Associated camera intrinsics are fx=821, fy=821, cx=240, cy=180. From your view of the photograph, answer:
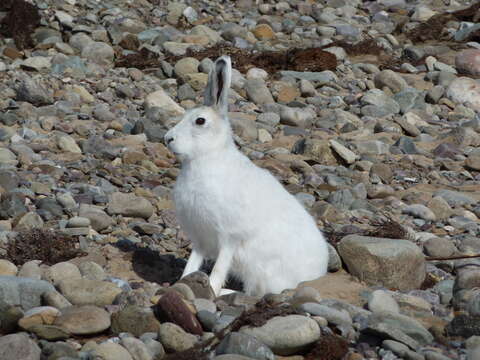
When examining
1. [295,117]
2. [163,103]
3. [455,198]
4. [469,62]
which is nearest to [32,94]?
[163,103]

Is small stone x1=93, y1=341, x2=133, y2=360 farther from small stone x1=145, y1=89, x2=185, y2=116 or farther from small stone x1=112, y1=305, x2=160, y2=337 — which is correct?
small stone x1=145, y1=89, x2=185, y2=116

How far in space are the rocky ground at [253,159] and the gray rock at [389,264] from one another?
0.01 metres

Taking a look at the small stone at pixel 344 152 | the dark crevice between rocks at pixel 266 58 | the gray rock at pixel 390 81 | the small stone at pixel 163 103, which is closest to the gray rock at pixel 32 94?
the small stone at pixel 163 103

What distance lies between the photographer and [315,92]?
46.9 feet

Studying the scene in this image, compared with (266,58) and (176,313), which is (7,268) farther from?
(266,58)

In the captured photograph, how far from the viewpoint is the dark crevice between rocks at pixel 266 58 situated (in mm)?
15216

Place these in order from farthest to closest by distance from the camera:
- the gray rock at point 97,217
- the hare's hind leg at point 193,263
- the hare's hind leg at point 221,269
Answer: the gray rock at point 97,217 < the hare's hind leg at point 193,263 < the hare's hind leg at point 221,269

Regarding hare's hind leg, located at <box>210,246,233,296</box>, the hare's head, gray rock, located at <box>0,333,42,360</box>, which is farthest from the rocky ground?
the hare's head

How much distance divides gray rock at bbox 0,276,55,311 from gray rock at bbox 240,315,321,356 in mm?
1528

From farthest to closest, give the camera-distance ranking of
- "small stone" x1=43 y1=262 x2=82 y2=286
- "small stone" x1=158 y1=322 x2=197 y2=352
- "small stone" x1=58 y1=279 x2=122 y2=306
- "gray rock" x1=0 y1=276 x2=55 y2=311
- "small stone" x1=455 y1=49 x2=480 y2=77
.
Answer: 1. "small stone" x1=455 y1=49 x2=480 y2=77
2. "small stone" x1=43 y1=262 x2=82 y2=286
3. "small stone" x1=58 y1=279 x2=122 y2=306
4. "gray rock" x1=0 y1=276 x2=55 y2=311
5. "small stone" x1=158 y1=322 x2=197 y2=352

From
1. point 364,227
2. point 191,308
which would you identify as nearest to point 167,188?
point 364,227

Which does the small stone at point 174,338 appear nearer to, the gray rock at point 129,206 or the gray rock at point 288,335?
the gray rock at point 288,335

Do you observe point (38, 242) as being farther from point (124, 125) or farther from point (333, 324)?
point (124, 125)

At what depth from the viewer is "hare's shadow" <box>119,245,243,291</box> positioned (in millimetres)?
6914
